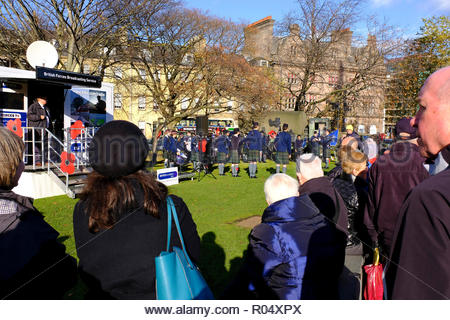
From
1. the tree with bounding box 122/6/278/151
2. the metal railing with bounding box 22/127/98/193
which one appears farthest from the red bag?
the tree with bounding box 122/6/278/151

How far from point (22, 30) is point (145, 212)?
20127 millimetres

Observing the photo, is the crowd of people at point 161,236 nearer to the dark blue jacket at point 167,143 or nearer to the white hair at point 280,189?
the white hair at point 280,189

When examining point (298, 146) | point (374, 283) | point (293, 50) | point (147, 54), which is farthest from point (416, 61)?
point (374, 283)

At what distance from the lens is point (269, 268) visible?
2270 mm

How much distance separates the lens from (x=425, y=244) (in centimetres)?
105

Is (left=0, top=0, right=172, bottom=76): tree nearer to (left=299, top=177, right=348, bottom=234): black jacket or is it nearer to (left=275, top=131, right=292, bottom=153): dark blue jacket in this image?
(left=275, top=131, right=292, bottom=153): dark blue jacket

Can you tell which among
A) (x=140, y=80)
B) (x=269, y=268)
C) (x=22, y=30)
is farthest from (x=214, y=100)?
(x=269, y=268)

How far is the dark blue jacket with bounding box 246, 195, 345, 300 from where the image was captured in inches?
89.2

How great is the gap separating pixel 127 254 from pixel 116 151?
536 millimetres

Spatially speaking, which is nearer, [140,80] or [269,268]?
[269,268]

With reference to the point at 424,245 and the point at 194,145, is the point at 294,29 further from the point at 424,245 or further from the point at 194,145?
the point at 424,245

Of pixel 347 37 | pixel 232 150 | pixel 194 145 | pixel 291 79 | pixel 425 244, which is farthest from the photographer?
pixel 291 79

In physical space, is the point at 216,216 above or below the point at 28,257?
below

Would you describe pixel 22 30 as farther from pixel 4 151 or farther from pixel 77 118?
pixel 4 151
